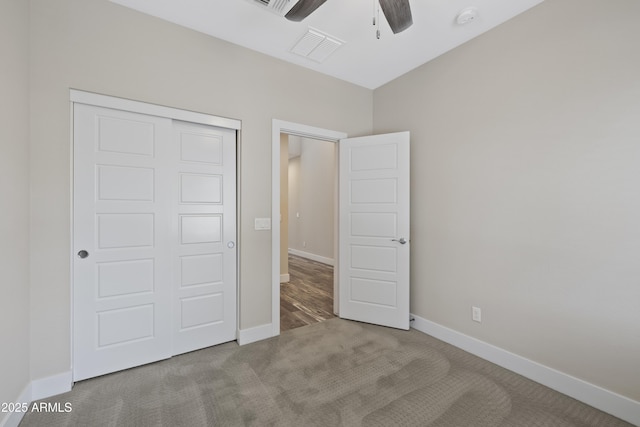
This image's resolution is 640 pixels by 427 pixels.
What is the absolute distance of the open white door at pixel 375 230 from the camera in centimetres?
295

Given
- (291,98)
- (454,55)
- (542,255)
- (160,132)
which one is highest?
(454,55)

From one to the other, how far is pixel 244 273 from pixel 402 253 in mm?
1733

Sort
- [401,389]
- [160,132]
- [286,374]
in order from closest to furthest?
[401,389] < [286,374] < [160,132]

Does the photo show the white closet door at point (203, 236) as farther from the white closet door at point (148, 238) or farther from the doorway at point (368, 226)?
the doorway at point (368, 226)

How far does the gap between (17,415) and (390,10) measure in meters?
3.38

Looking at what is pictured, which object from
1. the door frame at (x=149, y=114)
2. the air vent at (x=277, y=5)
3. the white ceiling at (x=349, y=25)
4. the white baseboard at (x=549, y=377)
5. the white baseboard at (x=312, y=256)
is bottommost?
the white baseboard at (x=549, y=377)

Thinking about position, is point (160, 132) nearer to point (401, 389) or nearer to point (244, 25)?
point (244, 25)

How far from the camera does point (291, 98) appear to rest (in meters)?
2.92

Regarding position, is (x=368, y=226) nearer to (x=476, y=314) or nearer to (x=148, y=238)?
(x=476, y=314)

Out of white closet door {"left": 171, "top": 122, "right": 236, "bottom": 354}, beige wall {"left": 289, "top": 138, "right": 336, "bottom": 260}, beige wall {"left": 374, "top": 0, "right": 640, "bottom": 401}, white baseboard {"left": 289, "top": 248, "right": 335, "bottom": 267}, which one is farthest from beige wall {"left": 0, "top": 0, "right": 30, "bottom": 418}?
white baseboard {"left": 289, "top": 248, "right": 335, "bottom": 267}

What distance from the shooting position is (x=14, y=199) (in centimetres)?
161

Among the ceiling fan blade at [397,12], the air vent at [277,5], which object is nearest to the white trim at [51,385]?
the air vent at [277,5]

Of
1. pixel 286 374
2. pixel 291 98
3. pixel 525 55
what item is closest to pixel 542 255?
pixel 525 55

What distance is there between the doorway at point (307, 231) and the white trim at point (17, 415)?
194 cm
